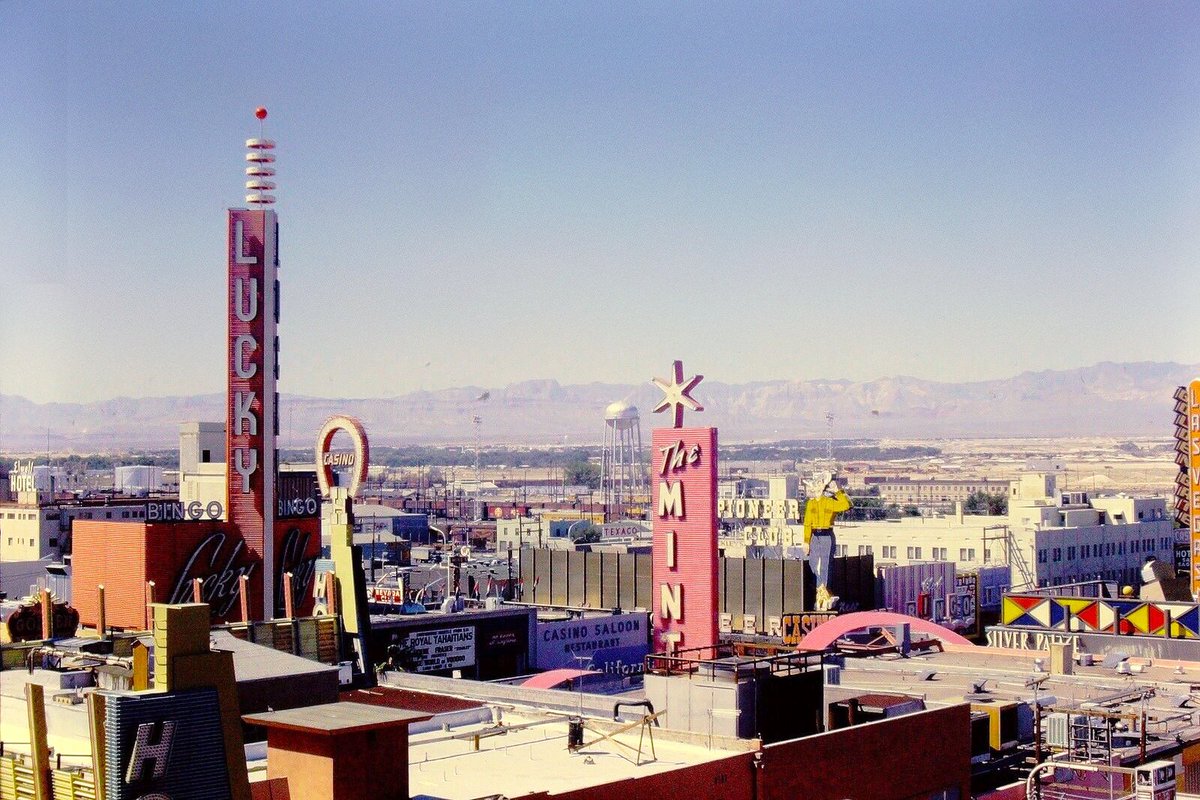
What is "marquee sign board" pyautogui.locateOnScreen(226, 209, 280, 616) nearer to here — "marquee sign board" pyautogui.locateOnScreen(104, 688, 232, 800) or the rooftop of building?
the rooftop of building

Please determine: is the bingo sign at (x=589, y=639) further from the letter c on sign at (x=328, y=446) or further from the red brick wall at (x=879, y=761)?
the red brick wall at (x=879, y=761)

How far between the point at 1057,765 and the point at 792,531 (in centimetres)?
9148

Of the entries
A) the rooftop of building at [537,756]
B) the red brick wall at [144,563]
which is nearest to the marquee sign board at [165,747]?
the rooftop of building at [537,756]

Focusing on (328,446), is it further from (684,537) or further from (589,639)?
(589,639)

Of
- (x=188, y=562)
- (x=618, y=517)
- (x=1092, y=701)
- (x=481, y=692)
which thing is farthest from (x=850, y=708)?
(x=618, y=517)

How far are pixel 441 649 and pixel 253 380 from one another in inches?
447

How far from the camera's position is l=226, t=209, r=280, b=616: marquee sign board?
5234cm

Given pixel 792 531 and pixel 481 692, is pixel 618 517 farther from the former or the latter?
pixel 481 692

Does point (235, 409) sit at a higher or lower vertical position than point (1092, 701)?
higher

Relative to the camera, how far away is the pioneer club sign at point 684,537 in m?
51.0

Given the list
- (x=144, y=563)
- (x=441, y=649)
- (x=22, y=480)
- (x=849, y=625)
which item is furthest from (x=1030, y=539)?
(x=22, y=480)

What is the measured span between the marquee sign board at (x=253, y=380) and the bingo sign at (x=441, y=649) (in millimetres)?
5081

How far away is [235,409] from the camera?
52750 mm

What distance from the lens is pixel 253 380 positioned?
5275cm
